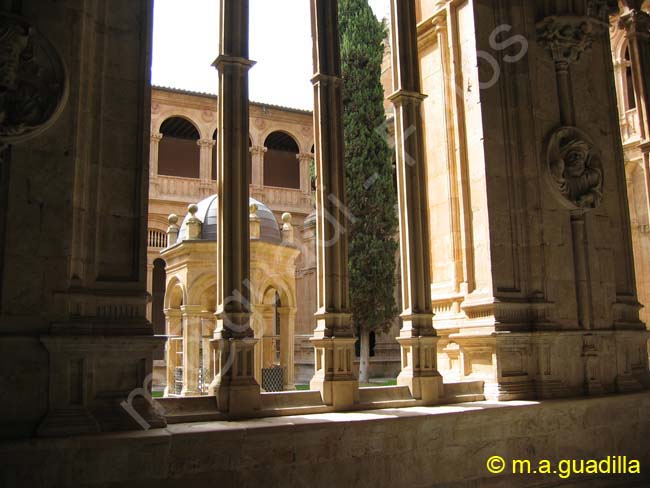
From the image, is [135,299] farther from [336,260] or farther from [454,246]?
[454,246]

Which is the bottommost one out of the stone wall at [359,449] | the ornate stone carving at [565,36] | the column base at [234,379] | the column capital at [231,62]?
the stone wall at [359,449]

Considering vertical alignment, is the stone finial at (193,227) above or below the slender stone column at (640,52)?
below

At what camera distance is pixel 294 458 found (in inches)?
179

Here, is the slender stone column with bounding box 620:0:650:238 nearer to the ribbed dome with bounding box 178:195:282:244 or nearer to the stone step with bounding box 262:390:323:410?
the stone step with bounding box 262:390:323:410

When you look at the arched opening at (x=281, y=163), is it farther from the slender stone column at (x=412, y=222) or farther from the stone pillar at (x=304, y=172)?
the slender stone column at (x=412, y=222)

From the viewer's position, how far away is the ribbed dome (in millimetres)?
10164

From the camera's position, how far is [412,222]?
6078 millimetres

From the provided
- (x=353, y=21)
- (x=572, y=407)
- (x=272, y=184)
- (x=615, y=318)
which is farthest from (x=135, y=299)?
(x=272, y=184)

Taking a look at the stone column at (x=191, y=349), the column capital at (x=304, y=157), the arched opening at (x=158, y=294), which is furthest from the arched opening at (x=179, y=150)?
the stone column at (x=191, y=349)

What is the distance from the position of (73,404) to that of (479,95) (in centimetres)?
455

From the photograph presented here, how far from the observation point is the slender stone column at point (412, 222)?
593cm

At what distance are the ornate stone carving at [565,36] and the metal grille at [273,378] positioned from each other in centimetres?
609

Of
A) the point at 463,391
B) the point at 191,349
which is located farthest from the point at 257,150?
the point at 463,391

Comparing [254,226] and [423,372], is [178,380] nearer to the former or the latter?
[254,226]
